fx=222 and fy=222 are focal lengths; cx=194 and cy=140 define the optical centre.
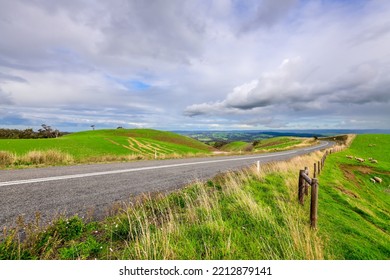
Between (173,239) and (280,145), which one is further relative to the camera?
(280,145)

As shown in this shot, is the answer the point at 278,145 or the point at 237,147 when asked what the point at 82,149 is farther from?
the point at 237,147

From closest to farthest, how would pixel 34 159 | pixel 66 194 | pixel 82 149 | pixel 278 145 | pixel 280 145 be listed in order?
pixel 66 194, pixel 34 159, pixel 82 149, pixel 280 145, pixel 278 145

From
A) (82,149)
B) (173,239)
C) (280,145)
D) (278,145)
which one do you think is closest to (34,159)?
(173,239)

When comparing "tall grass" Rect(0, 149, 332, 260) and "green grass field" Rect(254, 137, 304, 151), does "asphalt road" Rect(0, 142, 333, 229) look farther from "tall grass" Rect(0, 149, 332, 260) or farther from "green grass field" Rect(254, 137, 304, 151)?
"green grass field" Rect(254, 137, 304, 151)

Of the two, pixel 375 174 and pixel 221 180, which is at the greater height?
pixel 221 180

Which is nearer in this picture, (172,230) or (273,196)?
(172,230)

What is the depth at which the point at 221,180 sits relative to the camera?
9.49 meters

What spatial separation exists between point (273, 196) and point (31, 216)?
6733 mm

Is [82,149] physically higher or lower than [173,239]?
lower

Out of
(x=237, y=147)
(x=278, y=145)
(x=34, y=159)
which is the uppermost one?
(x=34, y=159)

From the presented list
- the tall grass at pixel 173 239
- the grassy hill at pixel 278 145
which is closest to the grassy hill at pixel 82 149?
the tall grass at pixel 173 239

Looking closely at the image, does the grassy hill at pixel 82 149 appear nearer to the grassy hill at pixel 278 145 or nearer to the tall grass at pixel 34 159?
the tall grass at pixel 34 159

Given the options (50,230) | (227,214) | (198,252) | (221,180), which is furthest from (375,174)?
(50,230)
